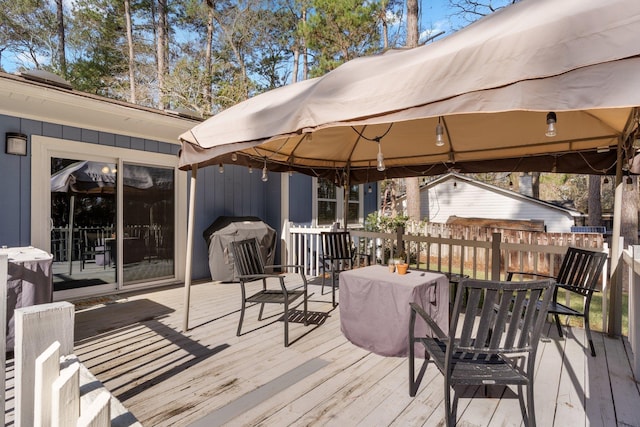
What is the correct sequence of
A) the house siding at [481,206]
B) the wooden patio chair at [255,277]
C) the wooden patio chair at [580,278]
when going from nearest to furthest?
1. the wooden patio chair at [580,278]
2. the wooden patio chair at [255,277]
3. the house siding at [481,206]

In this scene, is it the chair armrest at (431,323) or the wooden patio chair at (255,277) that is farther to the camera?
the wooden patio chair at (255,277)

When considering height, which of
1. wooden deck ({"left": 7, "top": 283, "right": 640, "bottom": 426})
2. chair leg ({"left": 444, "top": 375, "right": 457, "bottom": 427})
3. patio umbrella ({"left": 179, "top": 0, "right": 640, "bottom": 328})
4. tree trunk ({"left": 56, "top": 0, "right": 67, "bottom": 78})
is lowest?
wooden deck ({"left": 7, "top": 283, "right": 640, "bottom": 426})

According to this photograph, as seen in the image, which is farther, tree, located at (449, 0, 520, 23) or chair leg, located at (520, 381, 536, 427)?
tree, located at (449, 0, 520, 23)

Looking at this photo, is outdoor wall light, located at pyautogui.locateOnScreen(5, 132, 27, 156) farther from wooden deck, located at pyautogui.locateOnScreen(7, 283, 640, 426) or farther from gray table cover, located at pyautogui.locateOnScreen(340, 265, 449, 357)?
gray table cover, located at pyautogui.locateOnScreen(340, 265, 449, 357)

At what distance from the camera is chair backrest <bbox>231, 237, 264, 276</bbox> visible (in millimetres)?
3525

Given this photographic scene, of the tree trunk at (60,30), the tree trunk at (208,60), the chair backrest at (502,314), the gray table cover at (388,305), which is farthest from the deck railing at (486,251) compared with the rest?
the tree trunk at (60,30)

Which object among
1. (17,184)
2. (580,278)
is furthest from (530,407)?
(17,184)

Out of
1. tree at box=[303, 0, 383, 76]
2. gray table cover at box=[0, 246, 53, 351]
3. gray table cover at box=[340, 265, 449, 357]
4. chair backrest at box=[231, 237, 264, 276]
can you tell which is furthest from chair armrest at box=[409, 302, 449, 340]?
tree at box=[303, 0, 383, 76]

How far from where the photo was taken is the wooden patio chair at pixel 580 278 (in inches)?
110

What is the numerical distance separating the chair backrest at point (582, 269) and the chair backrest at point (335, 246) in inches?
105

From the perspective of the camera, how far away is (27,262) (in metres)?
2.74

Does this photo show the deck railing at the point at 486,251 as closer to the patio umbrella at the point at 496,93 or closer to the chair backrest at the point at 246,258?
the patio umbrella at the point at 496,93

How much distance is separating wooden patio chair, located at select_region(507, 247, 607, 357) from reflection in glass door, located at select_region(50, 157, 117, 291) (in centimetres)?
528

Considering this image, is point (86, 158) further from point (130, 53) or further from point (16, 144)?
point (130, 53)
